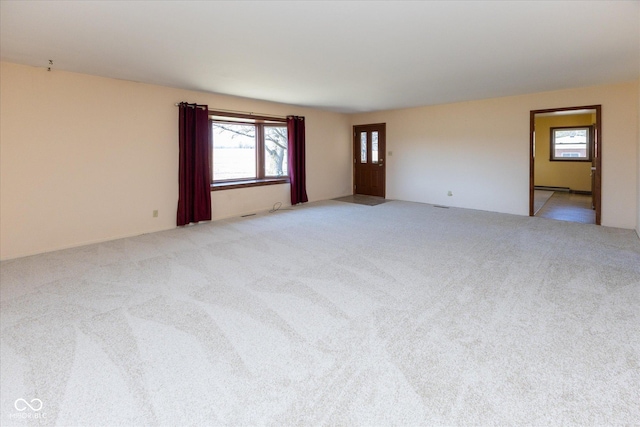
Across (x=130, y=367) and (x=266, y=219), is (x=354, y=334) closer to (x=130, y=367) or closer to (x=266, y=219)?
(x=130, y=367)

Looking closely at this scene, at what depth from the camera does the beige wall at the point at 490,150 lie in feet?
17.4

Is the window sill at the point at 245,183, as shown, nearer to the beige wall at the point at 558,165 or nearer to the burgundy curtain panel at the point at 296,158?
the burgundy curtain panel at the point at 296,158

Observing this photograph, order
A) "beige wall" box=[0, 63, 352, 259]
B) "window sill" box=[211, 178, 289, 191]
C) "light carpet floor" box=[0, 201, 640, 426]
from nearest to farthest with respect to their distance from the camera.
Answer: "light carpet floor" box=[0, 201, 640, 426] < "beige wall" box=[0, 63, 352, 259] < "window sill" box=[211, 178, 289, 191]

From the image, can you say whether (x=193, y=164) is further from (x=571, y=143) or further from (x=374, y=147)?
(x=571, y=143)

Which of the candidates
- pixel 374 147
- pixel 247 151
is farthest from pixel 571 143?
pixel 247 151

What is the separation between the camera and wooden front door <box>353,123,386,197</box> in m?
8.62

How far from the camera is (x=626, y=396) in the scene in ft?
5.33

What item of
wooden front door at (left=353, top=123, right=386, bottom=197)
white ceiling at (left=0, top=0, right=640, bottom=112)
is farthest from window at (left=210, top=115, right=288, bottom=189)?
wooden front door at (left=353, top=123, right=386, bottom=197)

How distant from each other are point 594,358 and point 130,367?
2739 mm

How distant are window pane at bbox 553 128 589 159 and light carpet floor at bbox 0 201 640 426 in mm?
6755

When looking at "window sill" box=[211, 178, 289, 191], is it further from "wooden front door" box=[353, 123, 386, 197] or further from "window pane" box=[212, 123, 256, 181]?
"wooden front door" box=[353, 123, 386, 197]

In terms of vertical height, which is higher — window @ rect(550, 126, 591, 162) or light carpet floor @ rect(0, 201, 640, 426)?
window @ rect(550, 126, 591, 162)

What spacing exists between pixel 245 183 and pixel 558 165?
9.43 meters

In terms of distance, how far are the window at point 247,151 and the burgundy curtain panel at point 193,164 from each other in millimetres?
479
